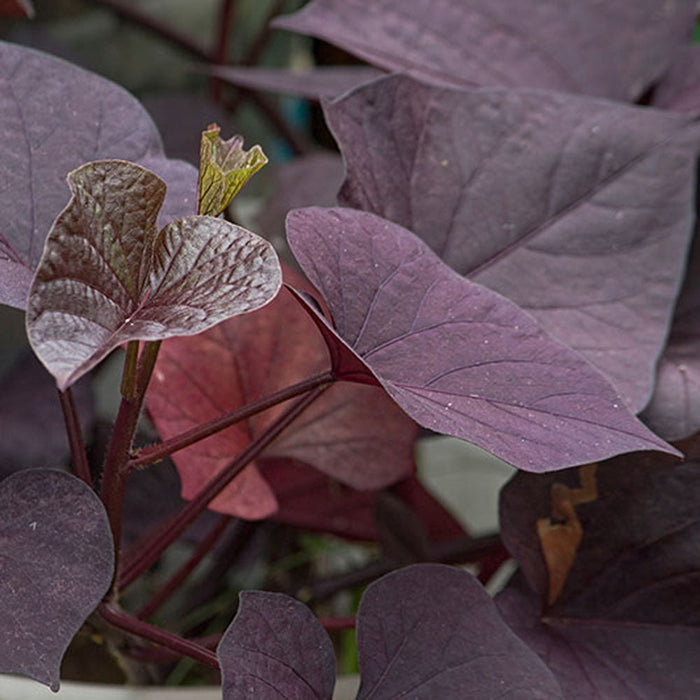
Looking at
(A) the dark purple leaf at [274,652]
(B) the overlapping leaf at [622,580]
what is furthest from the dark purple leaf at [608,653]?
(A) the dark purple leaf at [274,652]

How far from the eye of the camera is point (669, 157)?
456 mm

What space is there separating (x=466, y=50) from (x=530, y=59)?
0.04 meters

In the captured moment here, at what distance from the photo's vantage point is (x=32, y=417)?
0.52m

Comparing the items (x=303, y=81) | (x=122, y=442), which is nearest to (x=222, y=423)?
(x=122, y=442)

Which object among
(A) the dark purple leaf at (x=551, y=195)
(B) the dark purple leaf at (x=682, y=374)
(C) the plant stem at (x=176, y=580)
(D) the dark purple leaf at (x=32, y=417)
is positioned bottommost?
(D) the dark purple leaf at (x=32, y=417)

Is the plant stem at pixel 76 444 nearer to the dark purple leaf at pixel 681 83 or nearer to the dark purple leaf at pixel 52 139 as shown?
the dark purple leaf at pixel 52 139

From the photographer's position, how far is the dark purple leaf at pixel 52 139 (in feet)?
1.14

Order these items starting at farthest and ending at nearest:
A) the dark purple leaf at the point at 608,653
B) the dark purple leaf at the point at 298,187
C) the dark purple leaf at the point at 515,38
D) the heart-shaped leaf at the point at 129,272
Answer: the dark purple leaf at the point at 298,187, the dark purple leaf at the point at 515,38, the dark purple leaf at the point at 608,653, the heart-shaped leaf at the point at 129,272

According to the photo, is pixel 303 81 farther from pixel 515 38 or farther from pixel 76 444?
pixel 76 444

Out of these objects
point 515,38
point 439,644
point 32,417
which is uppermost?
point 515,38

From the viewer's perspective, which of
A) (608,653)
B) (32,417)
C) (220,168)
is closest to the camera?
(220,168)

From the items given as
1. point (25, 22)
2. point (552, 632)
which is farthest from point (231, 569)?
point (25, 22)

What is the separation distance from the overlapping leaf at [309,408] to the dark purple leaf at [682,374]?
0.37ft

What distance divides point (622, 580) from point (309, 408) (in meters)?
0.16
